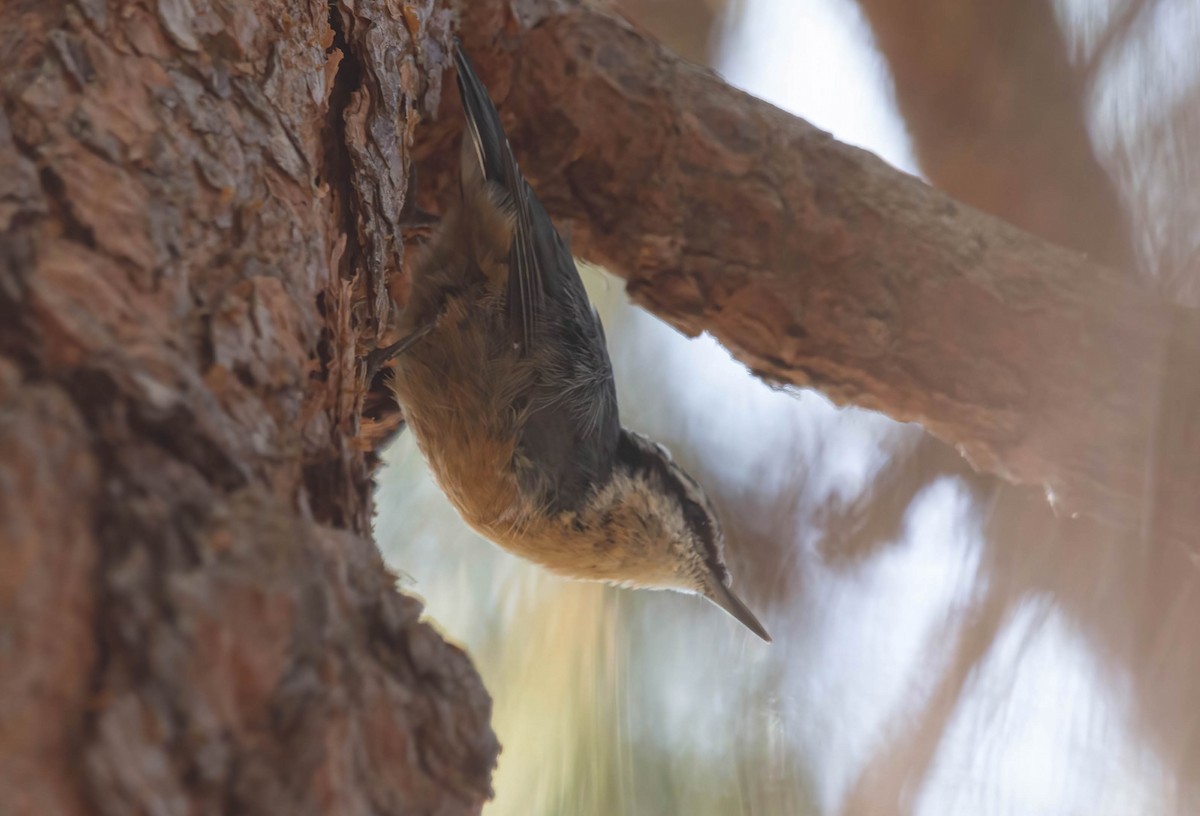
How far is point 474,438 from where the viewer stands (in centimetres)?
152

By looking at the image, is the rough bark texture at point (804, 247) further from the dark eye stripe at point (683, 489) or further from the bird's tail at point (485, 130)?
the dark eye stripe at point (683, 489)

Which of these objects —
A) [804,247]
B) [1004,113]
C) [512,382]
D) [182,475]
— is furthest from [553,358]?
[182,475]

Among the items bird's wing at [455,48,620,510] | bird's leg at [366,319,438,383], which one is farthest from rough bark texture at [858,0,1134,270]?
bird's leg at [366,319,438,383]

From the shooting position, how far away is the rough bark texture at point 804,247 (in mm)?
1520

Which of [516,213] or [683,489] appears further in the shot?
[683,489]

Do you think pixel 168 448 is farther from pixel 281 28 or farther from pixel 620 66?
pixel 620 66

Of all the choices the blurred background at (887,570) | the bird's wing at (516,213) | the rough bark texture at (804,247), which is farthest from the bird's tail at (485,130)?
the blurred background at (887,570)

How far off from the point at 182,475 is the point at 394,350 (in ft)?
3.26

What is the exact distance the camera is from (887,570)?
137 centimetres

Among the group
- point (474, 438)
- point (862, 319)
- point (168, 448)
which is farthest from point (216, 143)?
point (862, 319)

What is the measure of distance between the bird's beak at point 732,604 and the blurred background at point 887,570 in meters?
0.03

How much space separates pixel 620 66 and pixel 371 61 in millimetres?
540

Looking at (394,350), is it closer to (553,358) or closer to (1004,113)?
(553,358)

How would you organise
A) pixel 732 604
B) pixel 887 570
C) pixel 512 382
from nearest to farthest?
pixel 887 570 < pixel 512 382 < pixel 732 604
